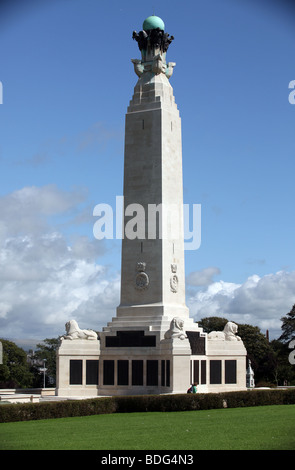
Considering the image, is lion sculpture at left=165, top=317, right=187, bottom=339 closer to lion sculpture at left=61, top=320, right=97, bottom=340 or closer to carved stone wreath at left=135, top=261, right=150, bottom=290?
carved stone wreath at left=135, top=261, right=150, bottom=290

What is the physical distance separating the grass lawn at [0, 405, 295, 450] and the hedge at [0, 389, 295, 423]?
101 cm

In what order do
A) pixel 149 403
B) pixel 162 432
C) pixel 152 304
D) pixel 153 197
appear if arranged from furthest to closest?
pixel 153 197
pixel 152 304
pixel 149 403
pixel 162 432

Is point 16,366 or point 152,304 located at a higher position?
point 152,304

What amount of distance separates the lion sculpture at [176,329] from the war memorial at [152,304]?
65 mm

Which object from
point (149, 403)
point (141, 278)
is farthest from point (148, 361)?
point (149, 403)

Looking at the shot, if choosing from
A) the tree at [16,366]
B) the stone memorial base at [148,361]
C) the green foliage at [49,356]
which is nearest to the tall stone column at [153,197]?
the stone memorial base at [148,361]

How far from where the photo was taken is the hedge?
34000mm

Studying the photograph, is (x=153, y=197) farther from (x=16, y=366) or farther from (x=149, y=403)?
(x=16, y=366)

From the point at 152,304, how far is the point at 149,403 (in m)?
12.6

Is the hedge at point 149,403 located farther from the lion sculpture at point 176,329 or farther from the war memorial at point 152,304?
the lion sculpture at point 176,329

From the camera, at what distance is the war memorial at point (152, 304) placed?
47.4 m

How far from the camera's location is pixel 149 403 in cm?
3753
